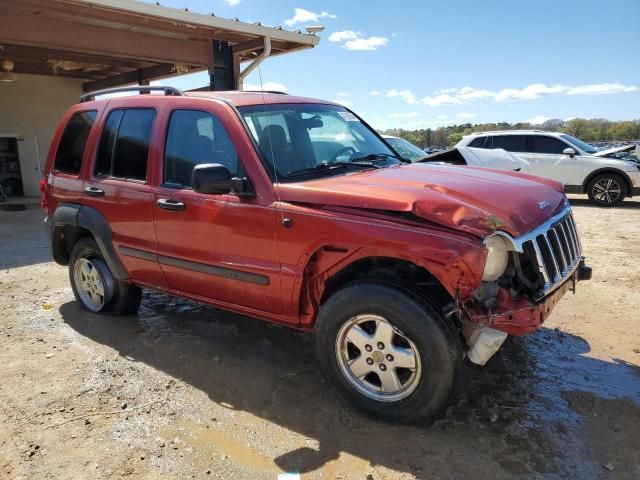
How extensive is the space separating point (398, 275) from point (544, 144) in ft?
36.1

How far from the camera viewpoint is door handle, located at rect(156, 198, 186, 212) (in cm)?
369

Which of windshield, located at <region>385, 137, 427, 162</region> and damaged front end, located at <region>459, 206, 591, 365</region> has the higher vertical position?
windshield, located at <region>385, 137, 427, 162</region>

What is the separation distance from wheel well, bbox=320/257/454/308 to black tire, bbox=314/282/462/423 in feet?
0.26

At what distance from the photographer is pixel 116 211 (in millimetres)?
4242

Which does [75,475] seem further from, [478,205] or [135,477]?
[478,205]

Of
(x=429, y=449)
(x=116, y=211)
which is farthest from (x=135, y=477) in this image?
(x=116, y=211)

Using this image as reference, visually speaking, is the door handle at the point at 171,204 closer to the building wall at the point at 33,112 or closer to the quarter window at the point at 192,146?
the quarter window at the point at 192,146

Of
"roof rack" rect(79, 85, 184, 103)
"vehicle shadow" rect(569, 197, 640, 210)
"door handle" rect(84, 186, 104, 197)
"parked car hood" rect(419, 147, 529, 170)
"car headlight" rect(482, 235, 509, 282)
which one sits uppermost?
"roof rack" rect(79, 85, 184, 103)

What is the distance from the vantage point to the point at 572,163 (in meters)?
12.0

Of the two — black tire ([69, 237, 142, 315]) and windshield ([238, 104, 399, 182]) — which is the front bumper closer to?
windshield ([238, 104, 399, 182])

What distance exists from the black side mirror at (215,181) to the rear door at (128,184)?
0.92m

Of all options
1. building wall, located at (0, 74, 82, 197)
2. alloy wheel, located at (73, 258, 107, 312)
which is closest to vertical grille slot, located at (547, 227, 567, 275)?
alloy wheel, located at (73, 258, 107, 312)

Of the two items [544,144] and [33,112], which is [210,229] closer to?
[544,144]

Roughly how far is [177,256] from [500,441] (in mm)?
2539
